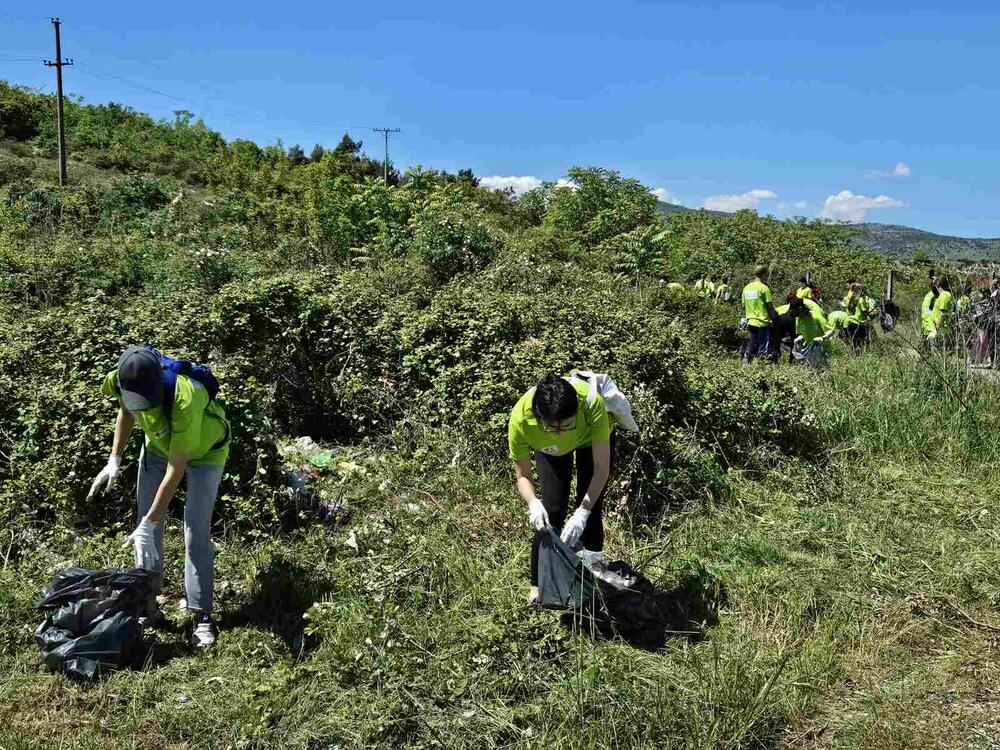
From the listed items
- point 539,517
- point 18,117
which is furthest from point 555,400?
point 18,117

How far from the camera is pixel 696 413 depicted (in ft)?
18.2

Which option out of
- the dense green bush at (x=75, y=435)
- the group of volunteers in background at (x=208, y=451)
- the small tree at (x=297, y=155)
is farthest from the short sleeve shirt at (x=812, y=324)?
the small tree at (x=297, y=155)

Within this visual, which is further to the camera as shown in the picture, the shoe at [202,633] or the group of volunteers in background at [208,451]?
the shoe at [202,633]

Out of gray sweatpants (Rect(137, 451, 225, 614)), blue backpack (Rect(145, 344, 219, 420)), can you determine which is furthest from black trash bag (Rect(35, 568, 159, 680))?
blue backpack (Rect(145, 344, 219, 420))

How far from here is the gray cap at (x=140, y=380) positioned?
324cm

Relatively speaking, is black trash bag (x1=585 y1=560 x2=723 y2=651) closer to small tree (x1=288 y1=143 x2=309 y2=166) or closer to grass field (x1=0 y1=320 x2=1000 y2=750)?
grass field (x1=0 y1=320 x2=1000 y2=750)

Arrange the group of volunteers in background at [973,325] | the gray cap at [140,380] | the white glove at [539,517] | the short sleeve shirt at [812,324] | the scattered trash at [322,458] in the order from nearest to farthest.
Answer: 1. the gray cap at [140,380]
2. the white glove at [539,517]
3. the scattered trash at [322,458]
4. the group of volunteers in background at [973,325]
5. the short sleeve shirt at [812,324]

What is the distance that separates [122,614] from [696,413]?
154 inches

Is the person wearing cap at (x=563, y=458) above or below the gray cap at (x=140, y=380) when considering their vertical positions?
below

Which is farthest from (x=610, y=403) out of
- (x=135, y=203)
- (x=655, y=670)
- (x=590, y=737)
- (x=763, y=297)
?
(x=135, y=203)

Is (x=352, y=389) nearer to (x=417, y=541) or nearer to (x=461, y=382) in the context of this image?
(x=461, y=382)

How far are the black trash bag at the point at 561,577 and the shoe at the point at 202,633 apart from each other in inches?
64.2

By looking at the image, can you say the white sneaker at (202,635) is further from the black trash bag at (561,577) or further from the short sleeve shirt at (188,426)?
the black trash bag at (561,577)

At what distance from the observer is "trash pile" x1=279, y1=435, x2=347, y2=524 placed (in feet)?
15.7
